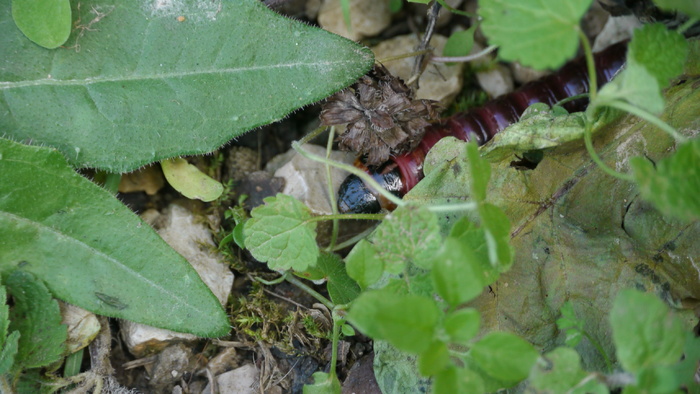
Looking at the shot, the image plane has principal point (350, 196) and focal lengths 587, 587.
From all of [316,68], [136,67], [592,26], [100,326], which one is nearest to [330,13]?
[316,68]

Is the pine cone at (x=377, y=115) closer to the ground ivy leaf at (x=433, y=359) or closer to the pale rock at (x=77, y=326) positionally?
the ground ivy leaf at (x=433, y=359)

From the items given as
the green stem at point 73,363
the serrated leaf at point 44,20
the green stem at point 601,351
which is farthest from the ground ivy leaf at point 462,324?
the serrated leaf at point 44,20

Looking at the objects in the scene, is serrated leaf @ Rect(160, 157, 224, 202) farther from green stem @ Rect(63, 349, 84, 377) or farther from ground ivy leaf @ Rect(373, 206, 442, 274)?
ground ivy leaf @ Rect(373, 206, 442, 274)

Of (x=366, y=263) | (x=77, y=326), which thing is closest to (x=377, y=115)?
(x=366, y=263)

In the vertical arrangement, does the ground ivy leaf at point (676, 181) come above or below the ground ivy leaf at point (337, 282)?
above

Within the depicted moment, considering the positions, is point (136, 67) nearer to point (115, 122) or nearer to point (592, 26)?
point (115, 122)

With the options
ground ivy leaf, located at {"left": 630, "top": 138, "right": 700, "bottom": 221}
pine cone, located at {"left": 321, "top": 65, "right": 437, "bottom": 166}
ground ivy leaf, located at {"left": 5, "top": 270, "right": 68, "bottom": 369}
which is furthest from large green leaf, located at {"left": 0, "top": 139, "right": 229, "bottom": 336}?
ground ivy leaf, located at {"left": 630, "top": 138, "right": 700, "bottom": 221}
